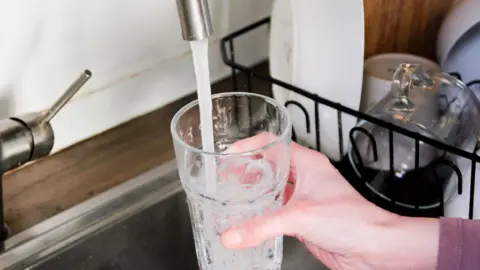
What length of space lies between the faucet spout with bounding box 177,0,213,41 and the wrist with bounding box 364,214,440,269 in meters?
0.25

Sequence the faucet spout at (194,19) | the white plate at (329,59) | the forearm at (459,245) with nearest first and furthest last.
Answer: the faucet spout at (194,19) < the forearm at (459,245) < the white plate at (329,59)

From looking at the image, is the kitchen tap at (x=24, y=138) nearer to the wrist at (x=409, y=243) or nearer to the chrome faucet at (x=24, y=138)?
the chrome faucet at (x=24, y=138)

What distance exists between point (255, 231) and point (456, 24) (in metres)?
0.42

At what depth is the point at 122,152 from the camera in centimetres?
78

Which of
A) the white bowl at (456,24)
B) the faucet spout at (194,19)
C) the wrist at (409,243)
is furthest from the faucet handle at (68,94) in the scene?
the white bowl at (456,24)

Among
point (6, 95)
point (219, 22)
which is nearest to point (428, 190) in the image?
point (219, 22)

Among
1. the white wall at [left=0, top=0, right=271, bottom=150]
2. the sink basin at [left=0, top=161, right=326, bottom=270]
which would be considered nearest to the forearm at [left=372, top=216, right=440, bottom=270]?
the sink basin at [left=0, top=161, right=326, bottom=270]

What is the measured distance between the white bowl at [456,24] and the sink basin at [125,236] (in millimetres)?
320

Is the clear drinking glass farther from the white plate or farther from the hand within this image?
the white plate

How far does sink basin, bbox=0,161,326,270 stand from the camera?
630mm

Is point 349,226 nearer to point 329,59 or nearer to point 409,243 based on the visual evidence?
point 409,243

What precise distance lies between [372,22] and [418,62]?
80mm

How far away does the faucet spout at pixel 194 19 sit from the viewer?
0.45 meters

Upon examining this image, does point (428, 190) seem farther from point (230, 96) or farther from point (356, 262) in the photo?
point (230, 96)
